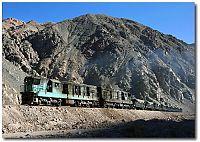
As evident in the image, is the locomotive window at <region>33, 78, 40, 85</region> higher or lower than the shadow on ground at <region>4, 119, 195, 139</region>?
higher

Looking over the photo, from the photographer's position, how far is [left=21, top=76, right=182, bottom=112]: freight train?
27453 millimetres

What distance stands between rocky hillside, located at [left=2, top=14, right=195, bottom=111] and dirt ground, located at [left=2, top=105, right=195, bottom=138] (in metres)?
42.5

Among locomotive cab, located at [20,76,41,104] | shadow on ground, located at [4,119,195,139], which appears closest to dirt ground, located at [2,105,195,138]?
shadow on ground, located at [4,119,195,139]

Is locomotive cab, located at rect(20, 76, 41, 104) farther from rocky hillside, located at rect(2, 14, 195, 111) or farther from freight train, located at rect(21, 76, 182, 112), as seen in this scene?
rocky hillside, located at rect(2, 14, 195, 111)

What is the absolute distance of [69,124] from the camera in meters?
25.3

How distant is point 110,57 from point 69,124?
2300 inches

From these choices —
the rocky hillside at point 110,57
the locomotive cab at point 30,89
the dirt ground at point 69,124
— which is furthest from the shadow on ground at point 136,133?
the rocky hillside at point 110,57

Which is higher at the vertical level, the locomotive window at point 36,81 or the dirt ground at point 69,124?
the locomotive window at point 36,81

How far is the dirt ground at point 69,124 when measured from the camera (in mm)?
16344

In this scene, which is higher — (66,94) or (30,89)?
(30,89)

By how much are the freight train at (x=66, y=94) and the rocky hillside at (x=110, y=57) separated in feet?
106

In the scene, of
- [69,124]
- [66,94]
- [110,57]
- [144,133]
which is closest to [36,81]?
[66,94]

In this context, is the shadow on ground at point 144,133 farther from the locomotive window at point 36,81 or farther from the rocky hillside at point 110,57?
the rocky hillside at point 110,57

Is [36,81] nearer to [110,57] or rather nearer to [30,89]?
[30,89]
